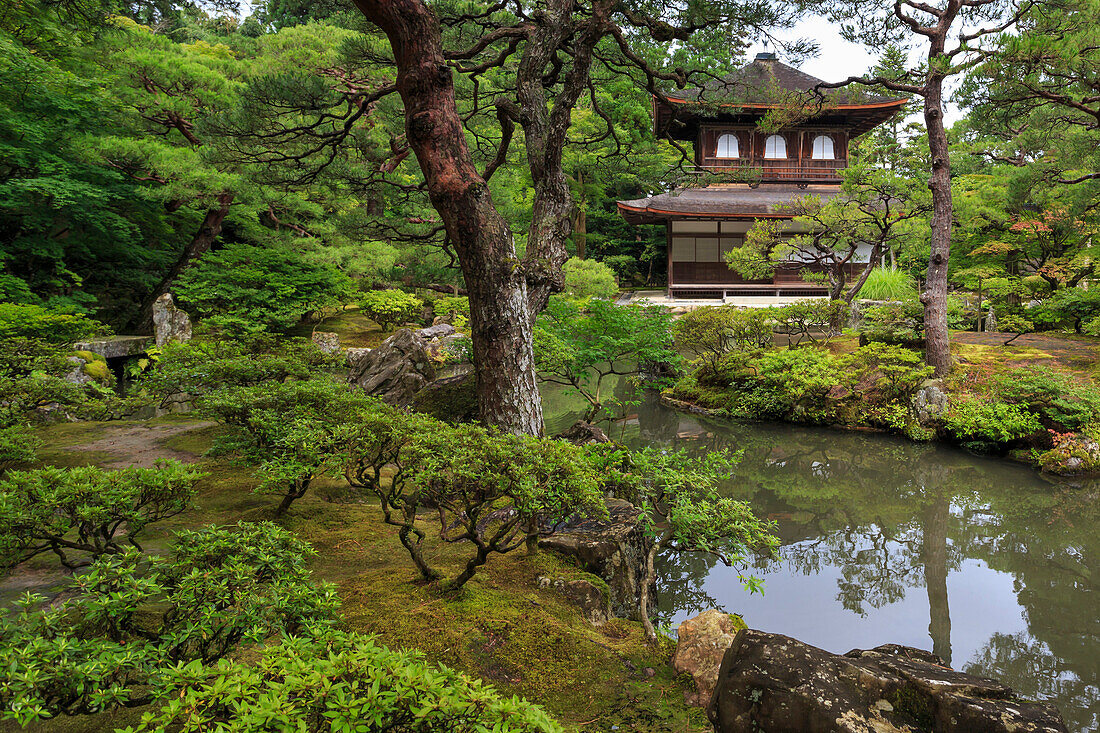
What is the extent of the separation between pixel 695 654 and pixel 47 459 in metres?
5.35

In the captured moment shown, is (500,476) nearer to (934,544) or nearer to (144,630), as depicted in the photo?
(144,630)

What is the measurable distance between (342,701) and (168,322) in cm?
1154

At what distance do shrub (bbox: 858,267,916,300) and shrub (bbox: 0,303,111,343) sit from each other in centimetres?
1693

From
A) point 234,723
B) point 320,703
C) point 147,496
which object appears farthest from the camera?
point 147,496

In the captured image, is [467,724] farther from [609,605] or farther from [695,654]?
[609,605]

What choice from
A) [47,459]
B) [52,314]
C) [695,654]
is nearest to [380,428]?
[695,654]

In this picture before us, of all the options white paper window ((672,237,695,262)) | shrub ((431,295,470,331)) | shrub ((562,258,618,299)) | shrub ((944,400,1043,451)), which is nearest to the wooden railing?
white paper window ((672,237,695,262))

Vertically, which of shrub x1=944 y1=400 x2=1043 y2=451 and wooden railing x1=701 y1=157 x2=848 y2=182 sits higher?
wooden railing x1=701 y1=157 x2=848 y2=182

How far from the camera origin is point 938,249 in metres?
8.52

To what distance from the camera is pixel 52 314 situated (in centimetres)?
837

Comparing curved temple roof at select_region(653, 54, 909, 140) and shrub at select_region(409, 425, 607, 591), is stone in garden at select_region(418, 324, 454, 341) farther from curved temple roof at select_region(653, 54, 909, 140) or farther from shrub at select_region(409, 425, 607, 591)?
shrub at select_region(409, 425, 607, 591)

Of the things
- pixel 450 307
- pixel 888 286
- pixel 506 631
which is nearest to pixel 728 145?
pixel 888 286

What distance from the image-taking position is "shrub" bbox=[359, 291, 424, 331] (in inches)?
495

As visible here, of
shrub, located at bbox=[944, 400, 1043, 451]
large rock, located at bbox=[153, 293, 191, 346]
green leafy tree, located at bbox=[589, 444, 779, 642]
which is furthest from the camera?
large rock, located at bbox=[153, 293, 191, 346]
